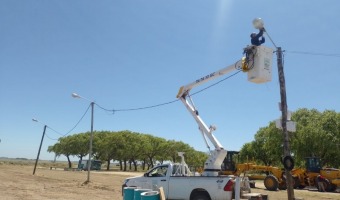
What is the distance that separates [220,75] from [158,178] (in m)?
5.32

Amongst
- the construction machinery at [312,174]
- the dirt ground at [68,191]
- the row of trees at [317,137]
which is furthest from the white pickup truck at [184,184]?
the row of trees at [317,137]

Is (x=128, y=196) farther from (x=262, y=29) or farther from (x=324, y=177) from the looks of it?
(x=324, y=177)

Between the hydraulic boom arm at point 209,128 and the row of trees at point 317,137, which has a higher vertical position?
the row of trees at point 317,137

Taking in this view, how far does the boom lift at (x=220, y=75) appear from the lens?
12.7 m

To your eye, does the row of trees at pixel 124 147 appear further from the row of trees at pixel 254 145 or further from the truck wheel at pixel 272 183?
the truck wheel at pixel 272 183

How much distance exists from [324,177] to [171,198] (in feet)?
59.6

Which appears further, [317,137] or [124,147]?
[124,147]

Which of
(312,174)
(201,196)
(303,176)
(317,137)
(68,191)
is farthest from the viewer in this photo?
(317,137)

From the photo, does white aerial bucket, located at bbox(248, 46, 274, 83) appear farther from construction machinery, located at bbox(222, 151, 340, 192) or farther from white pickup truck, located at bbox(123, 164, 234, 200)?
construction machinery, located at bbox(222, 151, 340, 192)

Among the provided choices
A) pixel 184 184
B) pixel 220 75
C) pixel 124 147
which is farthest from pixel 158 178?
pixel 124 147

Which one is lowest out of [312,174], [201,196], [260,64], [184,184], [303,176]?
[201,196]

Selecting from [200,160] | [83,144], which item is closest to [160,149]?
[83,144]

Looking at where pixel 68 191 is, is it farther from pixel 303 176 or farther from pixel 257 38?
pixel 303 176

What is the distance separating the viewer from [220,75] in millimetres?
15977
